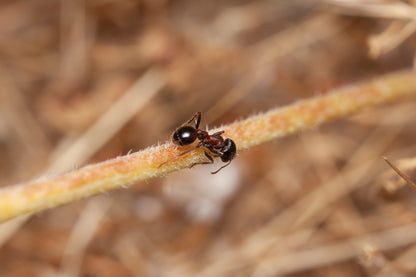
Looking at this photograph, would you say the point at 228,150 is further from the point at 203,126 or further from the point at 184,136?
the point at 203,126

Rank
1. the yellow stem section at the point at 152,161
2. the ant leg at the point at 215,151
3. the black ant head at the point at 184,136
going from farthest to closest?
the ant leg at the point at 215,151 → the black ant head at the point at 184,136 → the yellow stem section at the point at 152,161

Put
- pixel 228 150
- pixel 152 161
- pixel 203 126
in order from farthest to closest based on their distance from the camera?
1. pixel 203 126
2. pixel 228 150
3. pixel 152 161

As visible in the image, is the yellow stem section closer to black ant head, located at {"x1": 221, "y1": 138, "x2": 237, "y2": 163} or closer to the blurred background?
black ant head, located at {"x1": 221, "y1": 138, "x2": 237, "y2": 163}

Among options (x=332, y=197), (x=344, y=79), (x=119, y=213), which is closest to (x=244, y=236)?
(x=332, y=197)

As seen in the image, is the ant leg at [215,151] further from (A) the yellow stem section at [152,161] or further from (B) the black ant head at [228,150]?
(A) the yellow stem section at [152,161]

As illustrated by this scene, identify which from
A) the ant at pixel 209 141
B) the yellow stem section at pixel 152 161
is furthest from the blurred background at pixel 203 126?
the yellow stem section at pixel 152 161

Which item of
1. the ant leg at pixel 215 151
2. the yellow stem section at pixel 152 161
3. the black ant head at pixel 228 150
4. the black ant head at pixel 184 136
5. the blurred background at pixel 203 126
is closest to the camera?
the yellow stem section at pixel 152 161

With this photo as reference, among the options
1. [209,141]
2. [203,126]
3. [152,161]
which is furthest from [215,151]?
[152,161]
